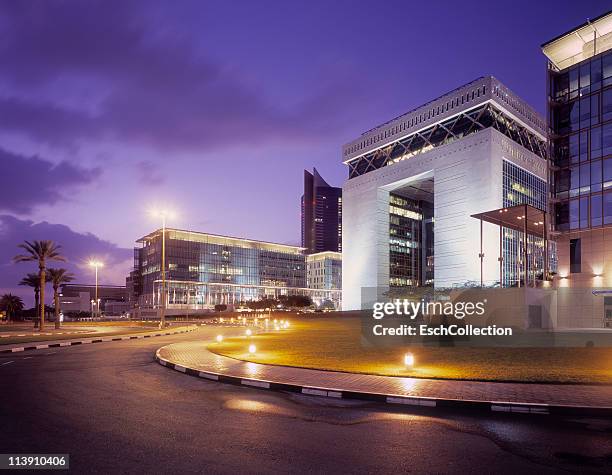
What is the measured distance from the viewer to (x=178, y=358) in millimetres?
17516

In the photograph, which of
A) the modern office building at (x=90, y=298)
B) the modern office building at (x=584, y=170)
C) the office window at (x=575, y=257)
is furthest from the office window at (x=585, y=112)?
the modern office building at (x=90, y=298)

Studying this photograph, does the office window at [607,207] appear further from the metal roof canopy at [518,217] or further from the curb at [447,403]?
the curb at [447,403]

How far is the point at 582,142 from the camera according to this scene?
53.5 meters

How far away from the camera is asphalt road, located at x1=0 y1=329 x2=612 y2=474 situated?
5.83m

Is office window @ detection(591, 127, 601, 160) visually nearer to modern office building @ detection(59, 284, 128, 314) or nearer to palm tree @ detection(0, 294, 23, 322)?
palm tree @ detection(0, 294, 23, 322)

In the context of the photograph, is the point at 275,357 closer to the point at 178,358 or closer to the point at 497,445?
the point at 178,358

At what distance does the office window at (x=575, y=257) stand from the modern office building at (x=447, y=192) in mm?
9427

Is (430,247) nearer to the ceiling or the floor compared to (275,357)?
nearer to the ceiling

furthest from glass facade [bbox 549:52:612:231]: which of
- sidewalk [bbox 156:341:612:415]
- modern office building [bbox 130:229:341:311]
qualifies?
modern office building [bbox 130:229:341:311]

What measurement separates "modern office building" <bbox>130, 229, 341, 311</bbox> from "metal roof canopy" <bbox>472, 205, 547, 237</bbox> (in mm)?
98366

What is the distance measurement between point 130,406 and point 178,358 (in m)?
8.43

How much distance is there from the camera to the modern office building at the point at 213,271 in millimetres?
139125

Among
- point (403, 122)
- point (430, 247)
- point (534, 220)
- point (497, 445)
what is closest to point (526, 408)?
point (497, 445)

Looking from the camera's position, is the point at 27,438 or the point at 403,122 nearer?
the point at 27,438
